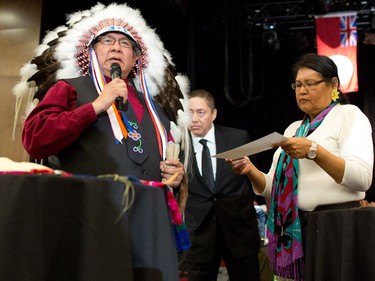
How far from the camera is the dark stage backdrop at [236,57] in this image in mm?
6543

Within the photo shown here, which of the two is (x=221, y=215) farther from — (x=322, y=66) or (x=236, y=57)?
(x=236, y=57)

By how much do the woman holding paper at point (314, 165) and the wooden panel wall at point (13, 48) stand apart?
2806 millimetres

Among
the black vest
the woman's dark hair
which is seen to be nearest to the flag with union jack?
the woman's dark hair

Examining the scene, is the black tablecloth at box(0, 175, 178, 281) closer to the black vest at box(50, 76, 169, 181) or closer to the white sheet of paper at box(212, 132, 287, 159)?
the black vest at box(50, 76, 169, 181)

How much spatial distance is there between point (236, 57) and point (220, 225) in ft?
17.7

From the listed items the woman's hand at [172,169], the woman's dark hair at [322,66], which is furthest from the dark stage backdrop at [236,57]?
the woman's hand at [172,169]

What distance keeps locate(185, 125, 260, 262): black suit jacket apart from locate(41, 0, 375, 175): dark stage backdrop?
3021mm

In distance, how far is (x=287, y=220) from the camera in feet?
7.80

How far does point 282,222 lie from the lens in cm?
241

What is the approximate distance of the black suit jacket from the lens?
3.29 m

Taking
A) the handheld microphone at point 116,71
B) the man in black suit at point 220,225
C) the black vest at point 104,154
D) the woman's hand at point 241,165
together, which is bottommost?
the man in black suit at point 220,225

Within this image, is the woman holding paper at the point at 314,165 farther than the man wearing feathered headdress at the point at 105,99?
Yes

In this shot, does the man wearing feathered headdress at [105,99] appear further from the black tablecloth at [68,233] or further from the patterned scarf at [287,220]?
the black tablecloth at [68,233]

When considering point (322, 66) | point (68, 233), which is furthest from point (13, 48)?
point (68, 233)
